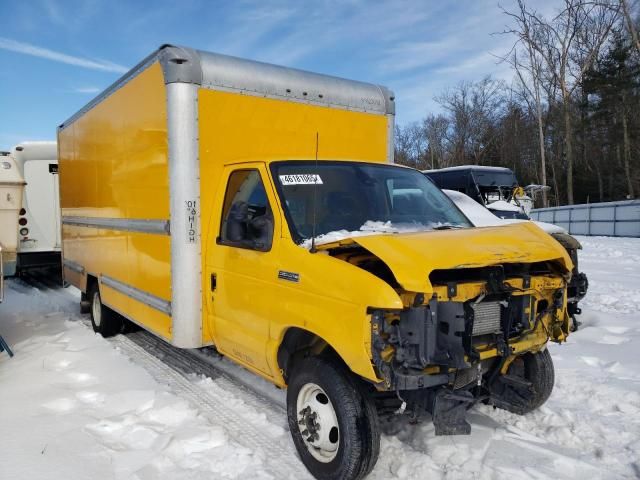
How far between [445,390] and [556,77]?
38459 mm

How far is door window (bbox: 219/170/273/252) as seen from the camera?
156 inches

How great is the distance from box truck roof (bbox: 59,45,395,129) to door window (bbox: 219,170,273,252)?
96cm

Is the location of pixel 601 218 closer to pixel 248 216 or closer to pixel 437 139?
pixel 248 216

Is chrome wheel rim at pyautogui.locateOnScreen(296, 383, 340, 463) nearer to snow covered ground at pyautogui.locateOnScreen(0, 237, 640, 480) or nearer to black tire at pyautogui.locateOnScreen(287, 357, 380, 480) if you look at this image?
black tire at pyautogui.locateOnScreen(287, 357, 380, 480)

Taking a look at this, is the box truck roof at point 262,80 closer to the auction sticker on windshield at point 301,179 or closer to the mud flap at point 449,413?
the auction sticker on windshield at point 301,179

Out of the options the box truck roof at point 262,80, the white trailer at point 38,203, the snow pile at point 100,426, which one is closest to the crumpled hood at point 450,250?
the snow pile at point 100,426

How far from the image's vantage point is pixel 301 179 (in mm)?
4230

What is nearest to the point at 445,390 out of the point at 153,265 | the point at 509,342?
the point at 509,342

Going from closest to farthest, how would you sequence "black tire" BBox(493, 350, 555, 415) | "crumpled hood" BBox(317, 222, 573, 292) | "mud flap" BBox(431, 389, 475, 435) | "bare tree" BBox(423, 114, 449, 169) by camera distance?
"crumpled hood" BBox(317, 222, 573, 292), "mud flap" BBox(431, 389, 475, 435), "black tire" BBox(493, 350, 555, 415), "bare tree" BBox(423, 114, 449, 169)

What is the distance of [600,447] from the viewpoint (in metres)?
3.87

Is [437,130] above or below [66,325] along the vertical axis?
above

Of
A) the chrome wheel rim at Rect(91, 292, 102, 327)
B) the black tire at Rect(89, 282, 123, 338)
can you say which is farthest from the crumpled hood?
the chrome wheel rim at Rect(91, 292, 102, 327)

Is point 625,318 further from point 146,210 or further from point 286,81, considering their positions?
point 146,210

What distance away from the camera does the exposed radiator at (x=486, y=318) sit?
3.37 meters
